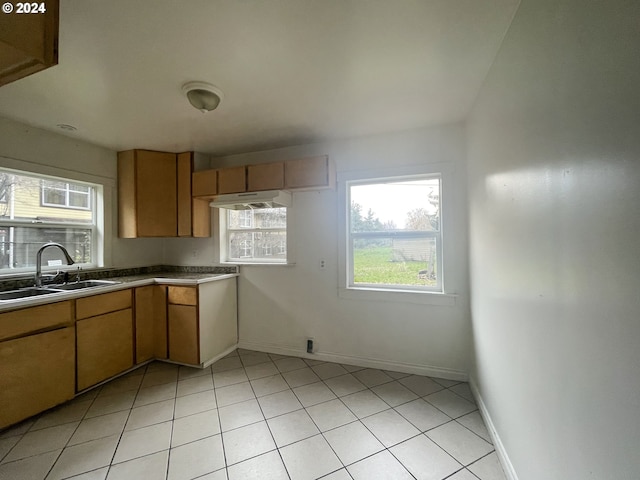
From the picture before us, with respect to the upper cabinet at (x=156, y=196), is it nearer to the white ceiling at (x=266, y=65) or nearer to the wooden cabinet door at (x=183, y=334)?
the white ceiling at (x=266, y=65)

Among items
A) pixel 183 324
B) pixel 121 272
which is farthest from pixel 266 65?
pixel 121 272

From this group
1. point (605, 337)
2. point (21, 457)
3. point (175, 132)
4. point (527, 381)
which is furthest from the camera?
point (175, 132)

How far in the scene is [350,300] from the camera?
2.79 meters

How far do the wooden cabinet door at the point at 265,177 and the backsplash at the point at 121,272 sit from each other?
109cm

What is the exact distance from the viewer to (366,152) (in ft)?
9.02

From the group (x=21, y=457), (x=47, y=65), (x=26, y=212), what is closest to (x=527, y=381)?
(x=47, y=65)

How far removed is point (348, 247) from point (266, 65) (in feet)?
5.93

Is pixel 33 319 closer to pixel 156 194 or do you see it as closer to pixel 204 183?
pixel 156 194

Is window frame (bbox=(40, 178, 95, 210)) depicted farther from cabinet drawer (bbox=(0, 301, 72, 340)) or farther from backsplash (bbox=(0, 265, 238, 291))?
cabinet drawer (bbox=(0, 301, 72, 340))

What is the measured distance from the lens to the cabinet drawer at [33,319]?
1821 mm

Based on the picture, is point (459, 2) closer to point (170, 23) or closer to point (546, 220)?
point (546, 220)

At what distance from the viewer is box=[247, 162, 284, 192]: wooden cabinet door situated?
2.78 metres

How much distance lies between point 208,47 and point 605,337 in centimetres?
208
